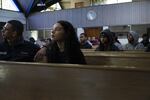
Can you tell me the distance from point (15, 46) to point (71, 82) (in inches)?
60.2

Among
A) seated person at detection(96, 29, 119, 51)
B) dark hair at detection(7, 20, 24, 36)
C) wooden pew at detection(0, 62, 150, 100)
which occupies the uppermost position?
dark hair at detection(7, 20, 24, 36)

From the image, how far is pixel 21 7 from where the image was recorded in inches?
610

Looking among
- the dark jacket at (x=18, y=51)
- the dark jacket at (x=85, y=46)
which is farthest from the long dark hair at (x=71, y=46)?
the dark jacket at (x=85, y=46)

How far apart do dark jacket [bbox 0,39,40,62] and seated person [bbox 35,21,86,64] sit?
0.17 m

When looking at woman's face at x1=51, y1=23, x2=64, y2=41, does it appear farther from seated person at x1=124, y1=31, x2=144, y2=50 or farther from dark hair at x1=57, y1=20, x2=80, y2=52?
seated person at x1=124, y1=31, x2=144, y2=50

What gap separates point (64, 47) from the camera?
309cm

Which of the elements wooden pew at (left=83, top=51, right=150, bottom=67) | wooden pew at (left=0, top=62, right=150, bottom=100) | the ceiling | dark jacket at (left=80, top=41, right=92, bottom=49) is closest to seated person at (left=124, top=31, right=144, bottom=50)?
dark jacket at (left=80, top=41, right=92, bottom=49)

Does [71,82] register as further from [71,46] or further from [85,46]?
[85,46]

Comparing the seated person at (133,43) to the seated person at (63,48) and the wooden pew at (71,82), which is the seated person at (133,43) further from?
the wooden pew at (71,82)

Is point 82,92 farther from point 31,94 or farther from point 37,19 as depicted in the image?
point 37,19

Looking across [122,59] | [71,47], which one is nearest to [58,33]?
[71,47]

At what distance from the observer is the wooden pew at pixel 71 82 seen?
5.57ft

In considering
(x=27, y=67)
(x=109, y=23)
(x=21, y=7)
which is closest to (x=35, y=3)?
(x=21, y=7)

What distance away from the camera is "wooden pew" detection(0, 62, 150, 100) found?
1.70 metres
